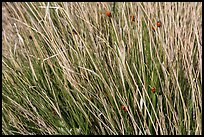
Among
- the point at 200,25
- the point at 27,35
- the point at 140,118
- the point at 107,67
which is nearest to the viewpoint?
the point at 140,118

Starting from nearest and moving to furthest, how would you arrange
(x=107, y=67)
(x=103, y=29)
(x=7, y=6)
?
(x=107, y=67), (x=103, y=29), (x=7, y=6)

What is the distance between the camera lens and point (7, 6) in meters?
2.62

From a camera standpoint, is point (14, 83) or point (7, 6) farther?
point (7, 6)

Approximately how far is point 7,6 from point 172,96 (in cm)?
159

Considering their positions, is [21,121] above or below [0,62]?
below

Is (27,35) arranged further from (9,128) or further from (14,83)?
(9,128)

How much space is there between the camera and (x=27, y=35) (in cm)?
206

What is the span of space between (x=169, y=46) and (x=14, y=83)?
2.45 ft

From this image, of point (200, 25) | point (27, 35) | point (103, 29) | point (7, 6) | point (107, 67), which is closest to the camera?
point (107, 67)

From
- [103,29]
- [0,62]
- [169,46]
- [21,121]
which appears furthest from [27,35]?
[169,46]

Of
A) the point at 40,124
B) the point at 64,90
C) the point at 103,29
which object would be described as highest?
the point at 103,29

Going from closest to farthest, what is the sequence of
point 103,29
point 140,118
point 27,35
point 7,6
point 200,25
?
point 140,118
point 200,25
point 103,29
point 27,35
point 7,6

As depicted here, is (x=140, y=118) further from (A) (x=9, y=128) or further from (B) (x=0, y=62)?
(B) (x=0, y=62)

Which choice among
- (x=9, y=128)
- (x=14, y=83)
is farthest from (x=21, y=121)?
(x=14, y=83)
